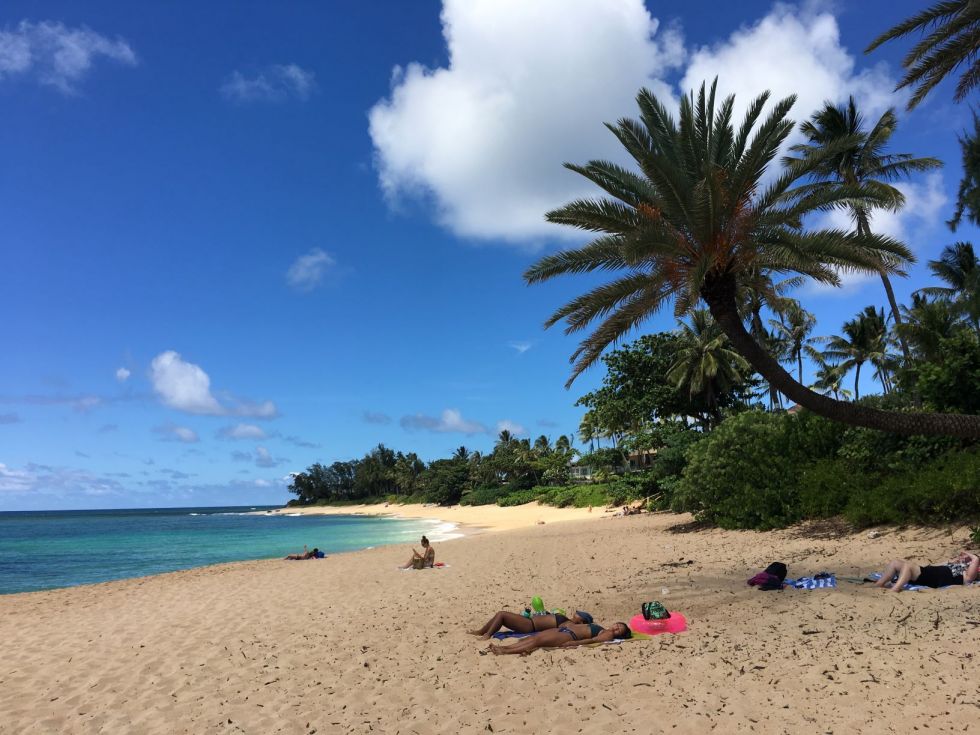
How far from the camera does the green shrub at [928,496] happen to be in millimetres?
10594

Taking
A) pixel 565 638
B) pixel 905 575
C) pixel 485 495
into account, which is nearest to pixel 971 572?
pixel 905 575

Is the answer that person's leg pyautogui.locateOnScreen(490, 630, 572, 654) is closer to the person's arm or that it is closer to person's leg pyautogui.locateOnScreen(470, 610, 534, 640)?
person's leg pyautogui.locateOnScreen(470, 610, 534, 640)

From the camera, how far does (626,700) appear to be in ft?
16.6

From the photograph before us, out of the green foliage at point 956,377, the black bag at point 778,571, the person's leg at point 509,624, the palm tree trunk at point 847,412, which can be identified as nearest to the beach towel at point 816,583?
the black bag at point 778,571

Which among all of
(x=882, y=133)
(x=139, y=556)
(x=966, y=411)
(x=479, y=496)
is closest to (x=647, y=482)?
(x=966, y=411)

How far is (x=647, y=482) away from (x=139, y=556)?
2616 cm

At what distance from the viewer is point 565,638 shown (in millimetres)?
6773

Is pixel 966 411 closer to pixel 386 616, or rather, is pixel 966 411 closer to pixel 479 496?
pixel 386 616

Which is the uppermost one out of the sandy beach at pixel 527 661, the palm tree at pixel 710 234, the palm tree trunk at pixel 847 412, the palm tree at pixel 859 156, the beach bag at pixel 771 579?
the palm tree at pixel 859 156

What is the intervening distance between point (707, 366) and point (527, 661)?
25674 mm

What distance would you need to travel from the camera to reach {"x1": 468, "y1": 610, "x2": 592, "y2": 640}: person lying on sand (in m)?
7.34

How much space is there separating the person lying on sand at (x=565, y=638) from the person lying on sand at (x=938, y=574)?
154 inches

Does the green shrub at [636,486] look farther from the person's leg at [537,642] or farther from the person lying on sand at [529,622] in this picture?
the person's leg at [537,642]

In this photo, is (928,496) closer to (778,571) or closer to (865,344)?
(778,571)
